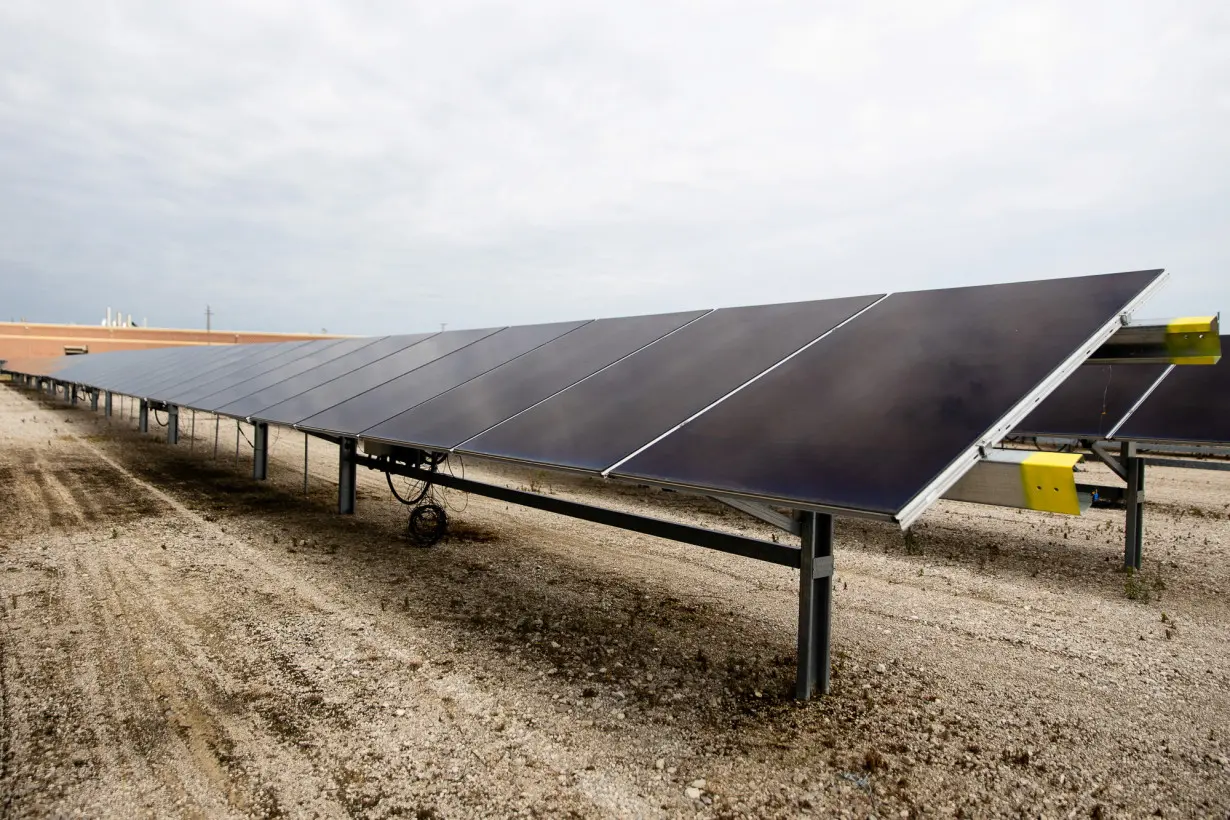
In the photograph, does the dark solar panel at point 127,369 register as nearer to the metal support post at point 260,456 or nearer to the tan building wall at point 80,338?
the metal support post at point 260,456

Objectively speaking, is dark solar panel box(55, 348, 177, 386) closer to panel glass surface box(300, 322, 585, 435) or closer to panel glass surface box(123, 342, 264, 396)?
panel glass surface box(123, 342, 264, 396)

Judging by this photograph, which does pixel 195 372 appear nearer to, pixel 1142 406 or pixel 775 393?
pixel 775 393

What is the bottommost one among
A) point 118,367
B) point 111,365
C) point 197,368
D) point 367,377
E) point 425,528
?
point 425,528

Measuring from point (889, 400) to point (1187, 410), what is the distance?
7.70 metres

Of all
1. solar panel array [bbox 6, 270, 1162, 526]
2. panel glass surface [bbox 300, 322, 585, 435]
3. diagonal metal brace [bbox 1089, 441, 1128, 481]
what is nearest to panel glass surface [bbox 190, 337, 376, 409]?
solar panel array [bbox 6, 270, 1162, 526]

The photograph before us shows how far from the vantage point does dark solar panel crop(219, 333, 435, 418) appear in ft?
32.3

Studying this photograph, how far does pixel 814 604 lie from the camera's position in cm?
427

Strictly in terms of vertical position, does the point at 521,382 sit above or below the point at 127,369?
below

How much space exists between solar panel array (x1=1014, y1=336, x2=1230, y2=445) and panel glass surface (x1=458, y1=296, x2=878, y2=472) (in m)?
5.09

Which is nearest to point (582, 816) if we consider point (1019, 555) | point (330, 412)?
point (330, 412)

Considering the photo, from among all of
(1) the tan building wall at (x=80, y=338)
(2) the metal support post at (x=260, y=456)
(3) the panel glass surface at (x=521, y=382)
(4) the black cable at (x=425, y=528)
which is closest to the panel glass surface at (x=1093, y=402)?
(3) the panel glass surface at (x=521, y=382)

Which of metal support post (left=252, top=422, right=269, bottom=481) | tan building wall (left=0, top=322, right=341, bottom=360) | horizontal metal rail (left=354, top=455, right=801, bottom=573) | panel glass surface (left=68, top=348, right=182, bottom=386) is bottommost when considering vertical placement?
metal support post (left=252, top=422, right=269, bottom=481)

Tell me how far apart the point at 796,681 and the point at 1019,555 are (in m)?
6.00

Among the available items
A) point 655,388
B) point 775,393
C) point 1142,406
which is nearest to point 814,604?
point 775,393
